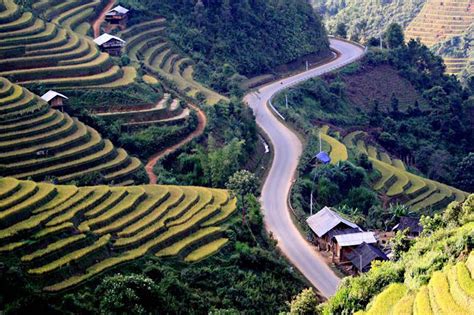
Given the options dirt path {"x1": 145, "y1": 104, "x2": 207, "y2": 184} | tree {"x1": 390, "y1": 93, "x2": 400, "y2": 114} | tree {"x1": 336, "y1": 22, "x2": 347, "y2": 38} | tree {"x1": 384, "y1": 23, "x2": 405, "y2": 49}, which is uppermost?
dirt path {"x1": 145, "y1": 104, "x2": 207, "y2": 184}

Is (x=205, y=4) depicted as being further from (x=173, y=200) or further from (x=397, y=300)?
(x=397, y=300)

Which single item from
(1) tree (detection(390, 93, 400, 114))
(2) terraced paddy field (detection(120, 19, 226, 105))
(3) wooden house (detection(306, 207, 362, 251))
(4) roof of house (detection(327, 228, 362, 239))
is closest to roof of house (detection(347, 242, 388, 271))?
(4) roof of house (detection(327, 228, 362, 239))

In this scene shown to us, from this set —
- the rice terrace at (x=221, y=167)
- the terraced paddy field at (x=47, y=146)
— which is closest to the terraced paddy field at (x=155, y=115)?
the rice terrace at (x=221, y=167)

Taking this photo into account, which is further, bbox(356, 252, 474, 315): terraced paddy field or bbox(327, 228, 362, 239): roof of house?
bbox(327, 228, 362, 239): roof of house

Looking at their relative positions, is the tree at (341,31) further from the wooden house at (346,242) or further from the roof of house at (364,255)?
the roof of house at (364,255)

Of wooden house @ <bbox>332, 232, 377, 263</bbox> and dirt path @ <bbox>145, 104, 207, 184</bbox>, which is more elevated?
dirt path @ <bbox>145, 104, 207, 184</bbox>

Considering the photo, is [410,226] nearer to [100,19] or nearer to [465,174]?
[465,174]

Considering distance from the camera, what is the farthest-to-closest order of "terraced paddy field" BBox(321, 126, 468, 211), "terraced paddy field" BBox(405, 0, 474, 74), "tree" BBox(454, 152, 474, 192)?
"terraced paddy field" BBox(405, 0, 474, 74), "tree" BBox(454, 152, 474, 192), "terraced paddy field" BBox(321, 126, 468, 211)

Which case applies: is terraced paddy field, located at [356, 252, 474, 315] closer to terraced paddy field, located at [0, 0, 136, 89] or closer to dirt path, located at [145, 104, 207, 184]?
dirt path, located at [145, 104, 207, 184]
